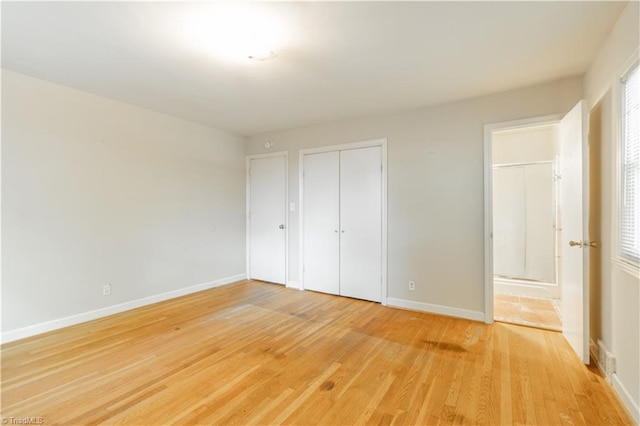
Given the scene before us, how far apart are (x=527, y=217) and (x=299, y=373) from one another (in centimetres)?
427

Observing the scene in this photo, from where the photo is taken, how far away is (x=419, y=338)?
9.30 feet

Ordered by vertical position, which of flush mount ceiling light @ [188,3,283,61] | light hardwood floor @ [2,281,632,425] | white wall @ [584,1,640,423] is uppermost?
flush mount ceiling light @ [188,3,283,61]

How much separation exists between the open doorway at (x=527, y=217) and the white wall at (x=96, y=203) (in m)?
4.58

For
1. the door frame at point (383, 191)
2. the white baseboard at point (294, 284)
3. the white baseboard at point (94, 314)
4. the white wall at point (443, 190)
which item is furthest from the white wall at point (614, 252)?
the white baseboard at point (94, 314)

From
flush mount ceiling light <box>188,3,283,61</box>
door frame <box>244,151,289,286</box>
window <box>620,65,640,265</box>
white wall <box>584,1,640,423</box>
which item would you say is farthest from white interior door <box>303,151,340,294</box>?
window <box>620,65,640,265</box>

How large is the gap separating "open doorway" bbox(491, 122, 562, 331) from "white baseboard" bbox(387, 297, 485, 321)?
2.98 feet

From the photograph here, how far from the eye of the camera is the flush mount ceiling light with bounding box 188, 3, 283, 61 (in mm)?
1884

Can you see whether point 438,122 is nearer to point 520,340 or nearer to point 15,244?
point 520,340

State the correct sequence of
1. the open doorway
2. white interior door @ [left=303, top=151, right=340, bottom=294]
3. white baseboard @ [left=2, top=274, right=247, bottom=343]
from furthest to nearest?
1. white interior door @ [left=303, top=151, right=340, bottom=294]
2. the open doorway
3. white baseboard @ [left=2, top=274, right=247, bottom=343]

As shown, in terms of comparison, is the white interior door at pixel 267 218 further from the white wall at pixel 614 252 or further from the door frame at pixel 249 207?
the white wall at pixel 614 252

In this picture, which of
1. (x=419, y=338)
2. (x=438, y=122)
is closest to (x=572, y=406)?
(x=419, y=338)

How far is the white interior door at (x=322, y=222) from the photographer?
14.2ft

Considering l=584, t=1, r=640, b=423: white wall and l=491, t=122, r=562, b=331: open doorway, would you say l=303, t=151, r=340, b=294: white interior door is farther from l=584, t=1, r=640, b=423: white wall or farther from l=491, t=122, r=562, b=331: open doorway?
l=584, t=1, r=640, b=423: white wall

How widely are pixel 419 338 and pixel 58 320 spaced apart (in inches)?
148
